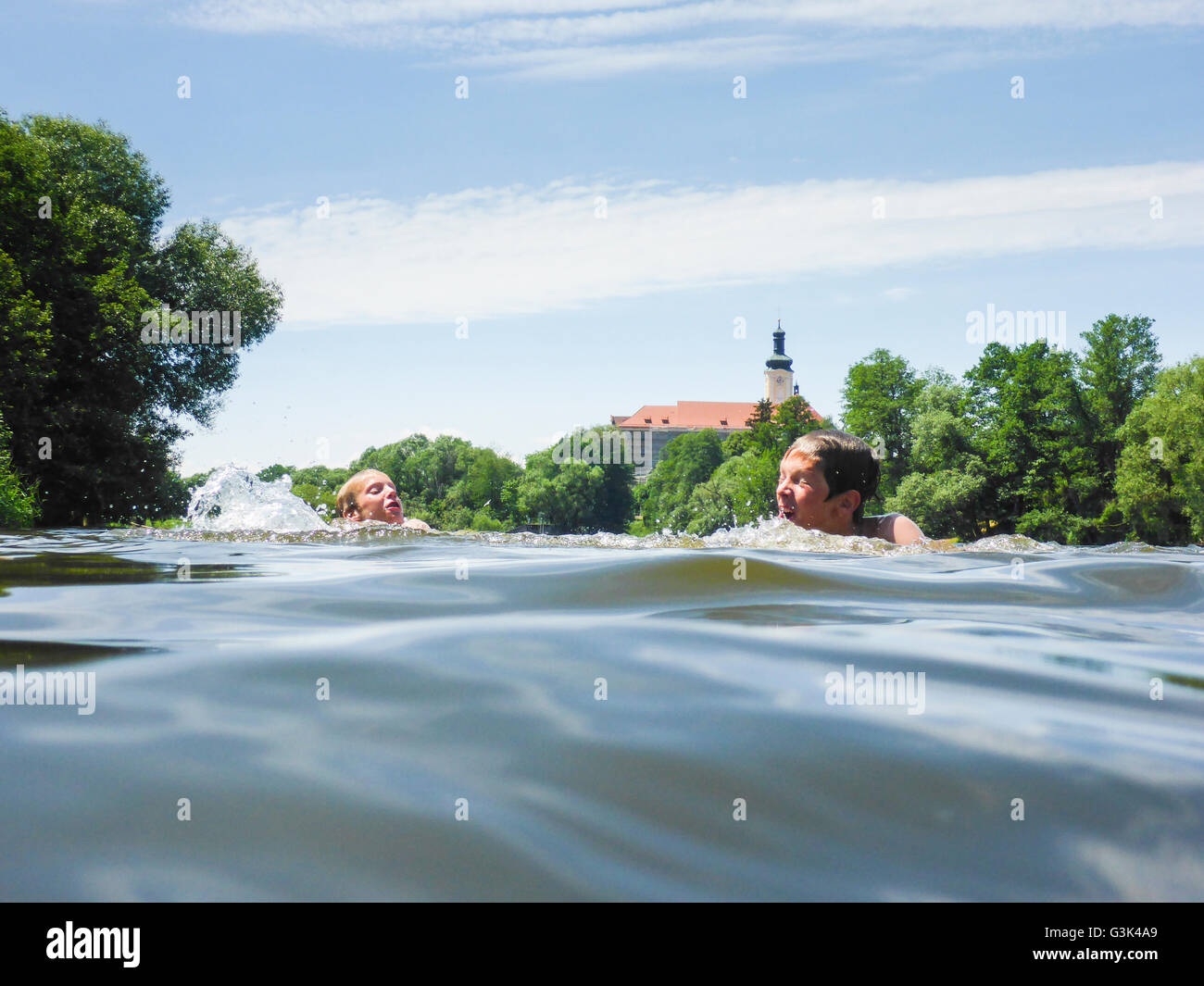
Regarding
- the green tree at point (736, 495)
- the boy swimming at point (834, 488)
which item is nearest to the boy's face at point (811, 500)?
the boy swimming at point (834, 488)

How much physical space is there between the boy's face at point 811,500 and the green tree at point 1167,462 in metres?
40.1

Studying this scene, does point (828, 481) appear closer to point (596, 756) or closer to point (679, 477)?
point (596, 756)

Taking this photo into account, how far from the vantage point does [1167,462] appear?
44406 mm

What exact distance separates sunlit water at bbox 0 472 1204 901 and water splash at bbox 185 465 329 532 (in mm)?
8168

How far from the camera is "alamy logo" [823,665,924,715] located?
7.66 ft

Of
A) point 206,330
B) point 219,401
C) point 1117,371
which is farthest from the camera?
point 1117,371

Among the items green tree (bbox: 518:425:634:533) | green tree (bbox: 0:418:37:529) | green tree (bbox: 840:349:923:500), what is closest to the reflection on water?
green tree (bbox: 0:418:37:529)

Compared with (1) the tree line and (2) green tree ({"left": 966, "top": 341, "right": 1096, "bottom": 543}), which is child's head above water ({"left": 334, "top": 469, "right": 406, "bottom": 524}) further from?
(2) green tree ({"left": 966, "top": 341, "right": 1096, "bottom": 543})

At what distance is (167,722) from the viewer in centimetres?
217

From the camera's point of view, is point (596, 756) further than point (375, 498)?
No

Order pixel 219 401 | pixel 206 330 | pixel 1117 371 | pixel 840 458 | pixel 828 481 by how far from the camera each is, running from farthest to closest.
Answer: pixel 1117 371
pixel 219 401
pixel 206 330
pixel 828 481
pixel 840 458

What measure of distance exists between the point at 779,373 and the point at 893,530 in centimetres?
14298
